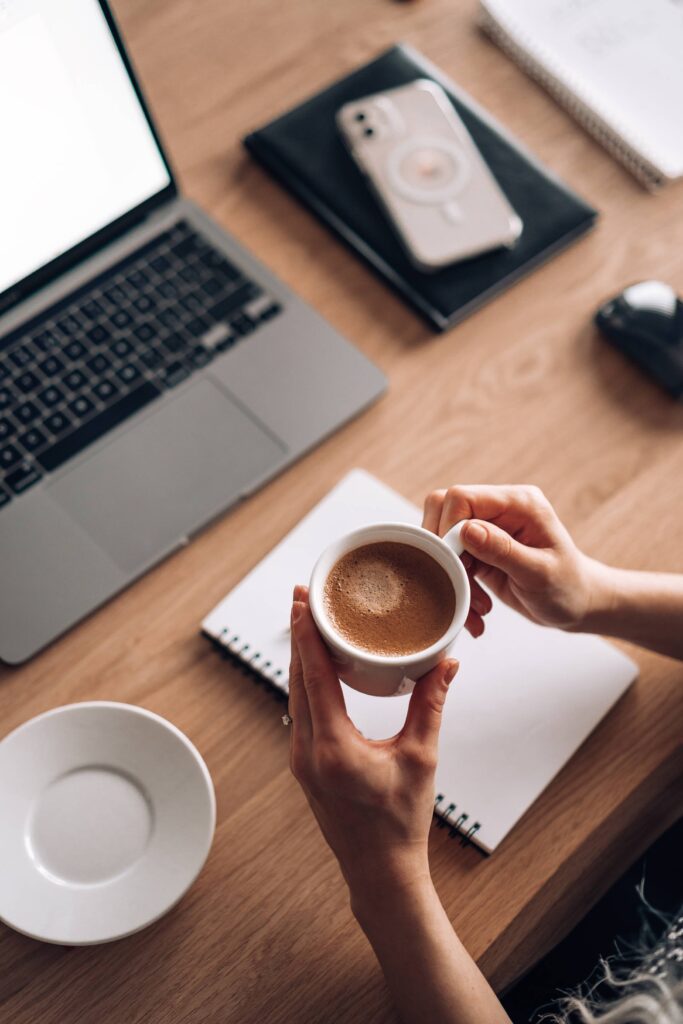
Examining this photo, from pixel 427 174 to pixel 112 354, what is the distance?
38 cm

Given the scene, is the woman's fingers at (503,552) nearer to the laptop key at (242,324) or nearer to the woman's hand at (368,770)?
the woman's hand at (368,770)

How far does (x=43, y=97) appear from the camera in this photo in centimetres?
77

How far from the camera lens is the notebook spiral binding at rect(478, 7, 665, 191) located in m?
1.04

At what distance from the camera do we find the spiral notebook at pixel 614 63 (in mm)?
1047

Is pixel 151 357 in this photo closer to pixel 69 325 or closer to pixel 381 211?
pixel 69 325

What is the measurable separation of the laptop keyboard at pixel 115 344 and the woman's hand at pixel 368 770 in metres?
0.34

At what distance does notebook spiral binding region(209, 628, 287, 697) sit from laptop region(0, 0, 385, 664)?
0.10 metres

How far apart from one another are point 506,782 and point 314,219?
612mm

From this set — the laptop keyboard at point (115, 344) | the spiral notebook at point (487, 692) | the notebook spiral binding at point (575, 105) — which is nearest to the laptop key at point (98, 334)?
the laptop keyboard at point (115, 344)

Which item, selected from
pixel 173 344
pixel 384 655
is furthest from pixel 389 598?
pixel 173 344

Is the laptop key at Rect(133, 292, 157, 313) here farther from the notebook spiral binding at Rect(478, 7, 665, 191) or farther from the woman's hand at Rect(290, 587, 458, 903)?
the notebook spiral binding at Rect(478, 7, 665, 191)

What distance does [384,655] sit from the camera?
63 centimetres

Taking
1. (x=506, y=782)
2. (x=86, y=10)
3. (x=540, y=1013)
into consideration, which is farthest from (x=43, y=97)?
(x=540, y=1013)

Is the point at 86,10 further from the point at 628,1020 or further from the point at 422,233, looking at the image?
the point at 628,1020
